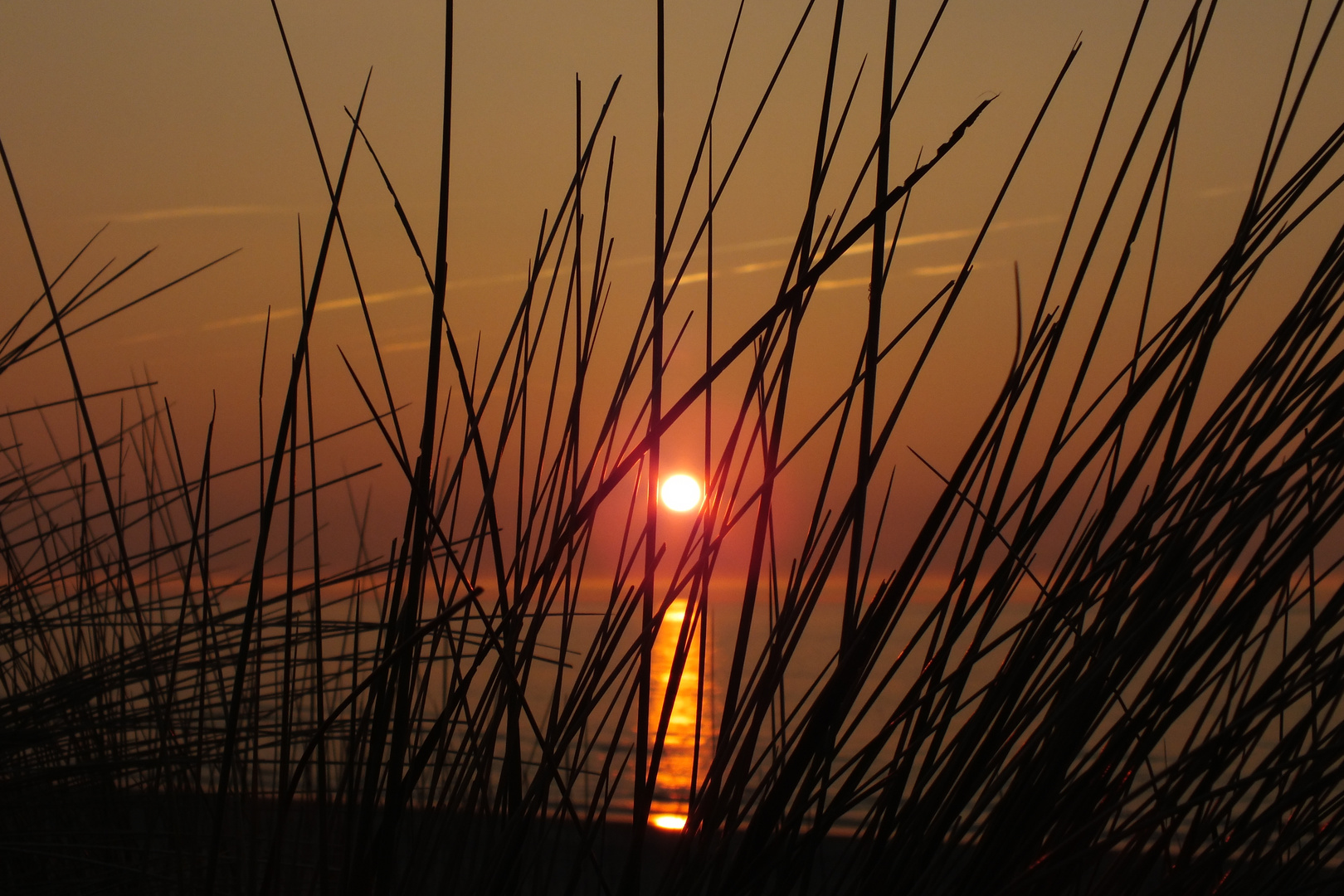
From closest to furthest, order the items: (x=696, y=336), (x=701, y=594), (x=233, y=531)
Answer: (x=701, y=594), (x=696, y=336), (x=233, y=531)

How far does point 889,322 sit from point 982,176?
117 mm

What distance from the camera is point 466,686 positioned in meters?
0.52

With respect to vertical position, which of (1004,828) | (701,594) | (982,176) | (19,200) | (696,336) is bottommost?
(1004,828)

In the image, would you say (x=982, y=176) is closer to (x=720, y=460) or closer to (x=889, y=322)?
(x=889, y=322)

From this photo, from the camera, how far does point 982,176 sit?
736mm

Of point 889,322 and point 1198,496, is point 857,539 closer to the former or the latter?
point 1198,496

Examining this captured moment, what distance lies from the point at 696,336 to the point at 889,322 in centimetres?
15

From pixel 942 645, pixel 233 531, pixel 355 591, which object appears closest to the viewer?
pixel 942 645

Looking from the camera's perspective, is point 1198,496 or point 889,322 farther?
point 889,322

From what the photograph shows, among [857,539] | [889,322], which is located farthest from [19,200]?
[889,322]

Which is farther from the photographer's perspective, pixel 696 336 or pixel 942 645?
pixel 696 336

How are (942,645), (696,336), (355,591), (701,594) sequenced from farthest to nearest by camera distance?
(355,591) → (696,336) → (701,594) → (942,645)

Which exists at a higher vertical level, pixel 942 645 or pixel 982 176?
pixel 982 176

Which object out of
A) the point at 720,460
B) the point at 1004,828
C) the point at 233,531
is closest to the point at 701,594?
the point at 720,460
